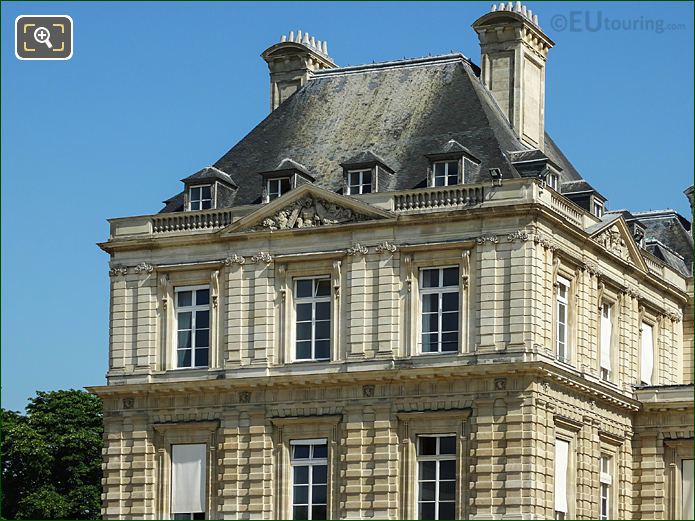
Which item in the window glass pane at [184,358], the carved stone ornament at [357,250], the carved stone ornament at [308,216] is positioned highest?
the carved stone ornament at [308,216]

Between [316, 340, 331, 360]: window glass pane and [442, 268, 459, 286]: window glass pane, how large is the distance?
333 cm

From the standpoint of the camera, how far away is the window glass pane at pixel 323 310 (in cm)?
4406

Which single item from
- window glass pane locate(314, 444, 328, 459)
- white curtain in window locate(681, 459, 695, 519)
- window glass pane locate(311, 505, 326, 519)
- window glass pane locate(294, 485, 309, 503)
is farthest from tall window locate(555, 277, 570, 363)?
window glass pane locate(294, 485, 309, 503)

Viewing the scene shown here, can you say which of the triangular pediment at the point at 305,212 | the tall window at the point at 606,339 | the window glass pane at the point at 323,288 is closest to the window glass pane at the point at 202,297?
the triangular pediment at the point at 305,212

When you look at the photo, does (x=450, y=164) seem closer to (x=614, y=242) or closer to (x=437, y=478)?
(x=614, y=242)

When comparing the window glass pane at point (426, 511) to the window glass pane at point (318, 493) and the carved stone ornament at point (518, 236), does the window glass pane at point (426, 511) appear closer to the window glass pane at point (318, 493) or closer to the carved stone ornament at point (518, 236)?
the window glass pane at point (318, 493)

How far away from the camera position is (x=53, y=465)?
2367 inches

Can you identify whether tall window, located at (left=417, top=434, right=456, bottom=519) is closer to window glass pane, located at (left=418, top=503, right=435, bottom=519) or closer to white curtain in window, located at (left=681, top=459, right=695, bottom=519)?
window glass pane, located at (left=418, top=503, right=435, bottom=519)

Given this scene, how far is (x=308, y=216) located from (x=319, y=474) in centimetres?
631

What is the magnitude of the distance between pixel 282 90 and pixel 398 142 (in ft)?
19.1

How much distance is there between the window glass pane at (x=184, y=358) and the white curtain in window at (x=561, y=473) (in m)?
9.51

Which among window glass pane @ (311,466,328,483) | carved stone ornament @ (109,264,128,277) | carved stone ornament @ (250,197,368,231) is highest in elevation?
carved stone ornament @ (250,197,368,231)

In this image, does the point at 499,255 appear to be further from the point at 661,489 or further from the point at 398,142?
the point at 661,489

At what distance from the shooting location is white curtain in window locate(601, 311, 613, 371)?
45938 mm
